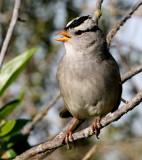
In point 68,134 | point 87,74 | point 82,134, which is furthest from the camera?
point 87,74

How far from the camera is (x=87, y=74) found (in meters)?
3.96

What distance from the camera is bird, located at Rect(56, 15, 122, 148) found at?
154 inches

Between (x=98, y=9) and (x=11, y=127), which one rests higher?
(x=98, y=9)

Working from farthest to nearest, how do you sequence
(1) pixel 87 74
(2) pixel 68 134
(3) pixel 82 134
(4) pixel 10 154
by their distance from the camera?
(1) pixel 87 74 < (4) pixel 10 154 < (2) pixel 68 134 < (3) pixel 82 134

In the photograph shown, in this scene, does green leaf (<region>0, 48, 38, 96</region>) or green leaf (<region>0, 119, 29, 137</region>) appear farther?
green leaf (<region>0, 48, 38, 96</region>)

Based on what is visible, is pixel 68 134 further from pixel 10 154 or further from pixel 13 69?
pixel 13 69

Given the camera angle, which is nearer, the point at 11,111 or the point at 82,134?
the point at 82,134

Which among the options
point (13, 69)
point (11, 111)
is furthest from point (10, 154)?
point (13, 69)

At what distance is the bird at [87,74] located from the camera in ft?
12.8

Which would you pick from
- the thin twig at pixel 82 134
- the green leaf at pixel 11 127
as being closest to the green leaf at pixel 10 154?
the green leaf at pixel 11 127

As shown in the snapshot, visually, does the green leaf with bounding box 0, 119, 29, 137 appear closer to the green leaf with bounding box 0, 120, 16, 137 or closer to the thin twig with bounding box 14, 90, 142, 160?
the green leaf with bounding box 0, 120, 16, 137

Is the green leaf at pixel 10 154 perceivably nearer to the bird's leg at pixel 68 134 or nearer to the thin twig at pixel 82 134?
the bird's leg at pixel 68 134

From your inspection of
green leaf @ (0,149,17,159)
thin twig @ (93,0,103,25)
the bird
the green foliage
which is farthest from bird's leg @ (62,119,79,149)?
thin twig @ (93,0,103,25)

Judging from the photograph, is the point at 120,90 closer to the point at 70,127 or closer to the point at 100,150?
the point at 70,127
